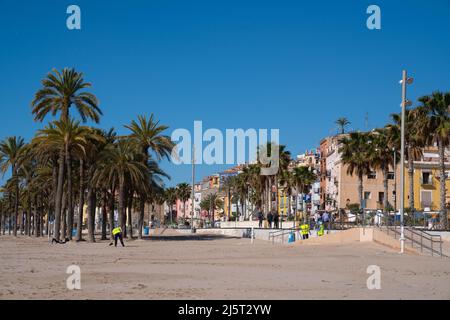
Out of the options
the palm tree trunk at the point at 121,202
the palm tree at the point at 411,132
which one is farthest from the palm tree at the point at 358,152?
the palm tree trunk at the point at 121,202

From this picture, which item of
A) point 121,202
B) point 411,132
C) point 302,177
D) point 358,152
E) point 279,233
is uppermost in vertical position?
point 411,132

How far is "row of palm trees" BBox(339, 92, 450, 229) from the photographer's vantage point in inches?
1722

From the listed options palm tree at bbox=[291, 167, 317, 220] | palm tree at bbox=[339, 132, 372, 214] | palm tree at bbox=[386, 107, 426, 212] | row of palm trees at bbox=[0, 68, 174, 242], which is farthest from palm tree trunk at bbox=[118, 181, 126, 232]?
palm tree at bbox=[291, 167, 317, 220]

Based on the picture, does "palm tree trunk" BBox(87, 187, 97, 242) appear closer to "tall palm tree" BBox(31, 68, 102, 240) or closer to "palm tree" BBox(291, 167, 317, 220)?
"tall palm tree" BBox(31, 68, 102, 240)

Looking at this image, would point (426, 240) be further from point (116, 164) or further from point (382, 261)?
point (116, 164)

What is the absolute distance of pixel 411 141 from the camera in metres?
50.8

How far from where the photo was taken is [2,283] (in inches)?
618

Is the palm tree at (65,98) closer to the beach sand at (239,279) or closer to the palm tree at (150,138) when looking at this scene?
the palm tree at (150,138)

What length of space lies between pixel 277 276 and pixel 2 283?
7268 mm

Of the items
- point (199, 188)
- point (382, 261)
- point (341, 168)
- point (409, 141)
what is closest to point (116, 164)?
point (409, 141)

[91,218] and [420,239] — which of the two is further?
[91,218]

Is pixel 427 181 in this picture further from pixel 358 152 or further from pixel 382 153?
pixel 382 153

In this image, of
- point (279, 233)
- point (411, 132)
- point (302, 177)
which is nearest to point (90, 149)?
point (279, 233)

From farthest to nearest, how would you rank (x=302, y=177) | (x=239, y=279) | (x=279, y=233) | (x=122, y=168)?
1. (x=302, y=177)
2. (x=122, y=168)
3. (x=279, y=233)
4. (x=239, y=279)
